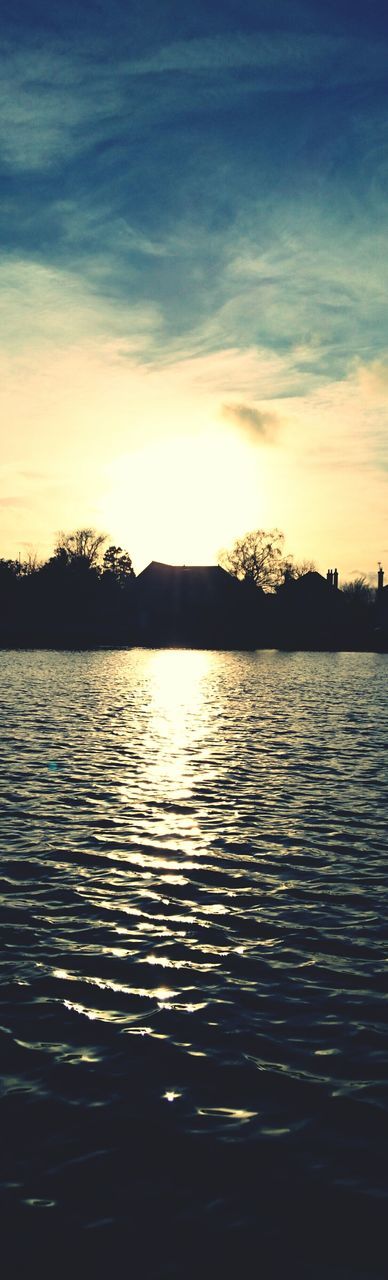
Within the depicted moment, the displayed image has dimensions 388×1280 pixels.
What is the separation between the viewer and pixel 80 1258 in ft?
19.9

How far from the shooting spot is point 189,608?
149 metres

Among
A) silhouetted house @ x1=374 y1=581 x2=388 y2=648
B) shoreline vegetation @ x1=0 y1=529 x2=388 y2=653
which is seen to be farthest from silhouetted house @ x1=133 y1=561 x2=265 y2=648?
silhouetted house @ x1=374 y1=581 x2=388 y2=648

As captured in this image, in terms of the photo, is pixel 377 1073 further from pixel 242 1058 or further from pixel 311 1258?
pixel 311 1258

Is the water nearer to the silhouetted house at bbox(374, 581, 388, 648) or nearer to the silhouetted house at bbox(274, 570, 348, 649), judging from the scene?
the silhouetted house at bbox(274, 570, 348, 649)

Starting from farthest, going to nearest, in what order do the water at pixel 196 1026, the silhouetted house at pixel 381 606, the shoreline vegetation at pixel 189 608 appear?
the silhouetted house at pixel 381 606
the shoreline vegetation at pixel 189 608
the water at pixel 196 1026

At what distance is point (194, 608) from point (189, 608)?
3.13 ft

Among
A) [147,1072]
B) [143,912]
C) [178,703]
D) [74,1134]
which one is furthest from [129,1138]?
[178,703]

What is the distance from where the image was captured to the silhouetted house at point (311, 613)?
432 feet

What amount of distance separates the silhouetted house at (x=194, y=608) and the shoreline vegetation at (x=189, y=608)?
0.17 m

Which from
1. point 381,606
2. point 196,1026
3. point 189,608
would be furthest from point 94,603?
point 196,1026

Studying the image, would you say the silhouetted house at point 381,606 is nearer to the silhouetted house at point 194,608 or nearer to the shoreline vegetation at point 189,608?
the shoreline vegetation at point 189,608

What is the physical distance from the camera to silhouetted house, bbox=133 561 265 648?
136500 mm

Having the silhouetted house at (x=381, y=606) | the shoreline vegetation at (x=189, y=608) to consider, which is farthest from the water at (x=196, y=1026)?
the silhouetted house at (x=381, y=606)

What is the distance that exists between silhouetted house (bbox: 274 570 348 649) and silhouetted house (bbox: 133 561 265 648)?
4.23 m
